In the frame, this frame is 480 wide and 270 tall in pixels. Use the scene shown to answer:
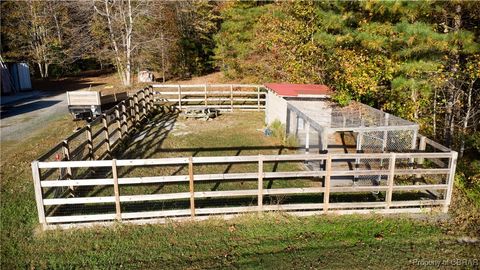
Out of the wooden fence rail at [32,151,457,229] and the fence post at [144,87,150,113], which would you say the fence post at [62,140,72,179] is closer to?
the wooden fence rail at [32,151,457,229]

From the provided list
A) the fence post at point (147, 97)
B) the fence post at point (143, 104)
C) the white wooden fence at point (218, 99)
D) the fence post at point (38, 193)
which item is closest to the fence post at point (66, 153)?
the fence post at point (38, 193)

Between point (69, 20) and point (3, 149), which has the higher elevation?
point (69, 20)

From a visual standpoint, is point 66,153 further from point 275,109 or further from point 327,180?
point 275,109

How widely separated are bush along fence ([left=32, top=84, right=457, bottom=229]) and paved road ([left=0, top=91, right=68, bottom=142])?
22.1ft

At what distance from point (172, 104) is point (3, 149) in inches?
394

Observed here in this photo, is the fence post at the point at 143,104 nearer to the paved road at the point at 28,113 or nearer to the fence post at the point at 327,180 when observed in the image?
the paved road at the point at 28,113

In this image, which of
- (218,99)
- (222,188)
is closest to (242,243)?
(222,188)

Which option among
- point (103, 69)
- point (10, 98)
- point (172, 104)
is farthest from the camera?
point (103, 69)

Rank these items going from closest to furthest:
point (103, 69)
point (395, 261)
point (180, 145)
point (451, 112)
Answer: point (395, 261), point (451, 112), point (180, 145), point (103, 69)

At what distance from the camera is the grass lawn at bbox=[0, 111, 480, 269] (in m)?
5.33

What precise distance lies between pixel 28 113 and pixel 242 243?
54.1 ft

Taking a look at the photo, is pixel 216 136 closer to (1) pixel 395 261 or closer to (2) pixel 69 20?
(1) pixel 395 261

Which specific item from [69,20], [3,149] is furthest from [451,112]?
[69,20]

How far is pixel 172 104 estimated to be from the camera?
808 inches
